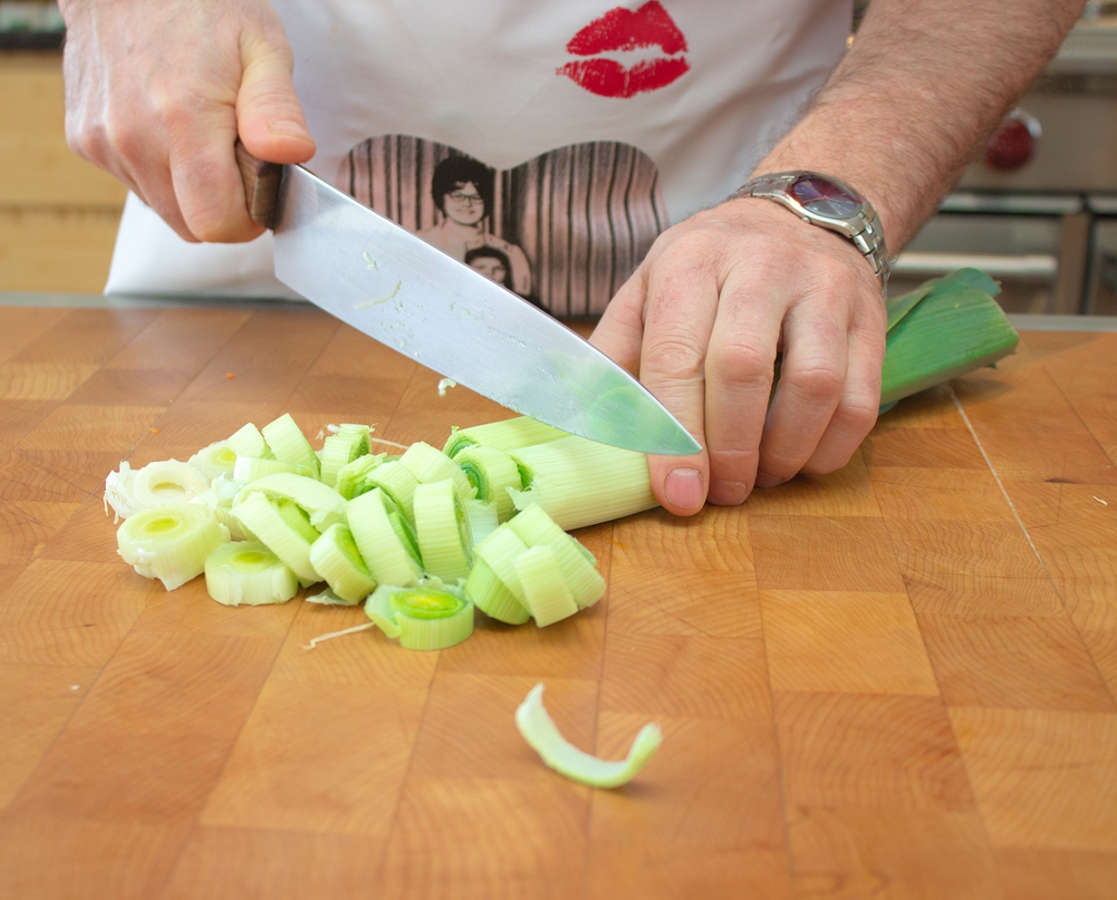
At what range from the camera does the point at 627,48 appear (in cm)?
174

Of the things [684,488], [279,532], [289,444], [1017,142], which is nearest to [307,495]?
[279,532]

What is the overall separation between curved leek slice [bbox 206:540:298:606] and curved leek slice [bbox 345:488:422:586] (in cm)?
8

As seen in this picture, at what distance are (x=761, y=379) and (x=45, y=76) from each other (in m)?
3.07

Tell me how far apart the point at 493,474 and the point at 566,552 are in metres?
0.20

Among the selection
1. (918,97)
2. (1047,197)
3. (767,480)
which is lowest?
(1047,197)

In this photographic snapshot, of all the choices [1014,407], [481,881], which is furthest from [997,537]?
[481,881]

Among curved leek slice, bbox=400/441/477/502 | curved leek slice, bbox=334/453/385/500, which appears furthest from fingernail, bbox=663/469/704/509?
curved leek slice, bbox=334/453/385/500

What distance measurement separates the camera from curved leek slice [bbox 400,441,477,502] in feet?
3.87

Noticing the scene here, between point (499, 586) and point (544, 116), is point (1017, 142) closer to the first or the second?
point (544, 116)

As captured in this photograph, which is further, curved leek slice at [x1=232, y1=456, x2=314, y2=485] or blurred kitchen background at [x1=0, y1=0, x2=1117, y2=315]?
blurred kitchen background at [x1=0, y1=0, x2=1117, y2=315]

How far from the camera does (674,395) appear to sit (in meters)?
1.20

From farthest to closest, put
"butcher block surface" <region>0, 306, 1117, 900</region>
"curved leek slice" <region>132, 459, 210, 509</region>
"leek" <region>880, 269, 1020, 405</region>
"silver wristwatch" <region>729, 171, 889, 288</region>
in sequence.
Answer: "leek" <region>880, 269, 1020, 405</region> → "silver wristwatch" <region>729, 171, 889, 288</region> → "curved leek slice" <region>132, 459, 210, 509</region> → "butcher block surface" <region>0, 306, 1117, 900</region>

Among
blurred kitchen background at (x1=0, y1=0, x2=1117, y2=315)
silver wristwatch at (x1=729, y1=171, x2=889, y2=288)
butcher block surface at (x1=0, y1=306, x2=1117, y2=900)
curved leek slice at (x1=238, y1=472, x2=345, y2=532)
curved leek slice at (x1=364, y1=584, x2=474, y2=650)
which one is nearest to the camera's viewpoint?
butcher block surface at (x1=0, y1=306, x2=1117, y2=900)

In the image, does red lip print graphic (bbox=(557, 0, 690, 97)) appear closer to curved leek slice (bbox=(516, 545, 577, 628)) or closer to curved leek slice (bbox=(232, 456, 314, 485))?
curved leek slice (bbox=(232, 456, 314, 485))
